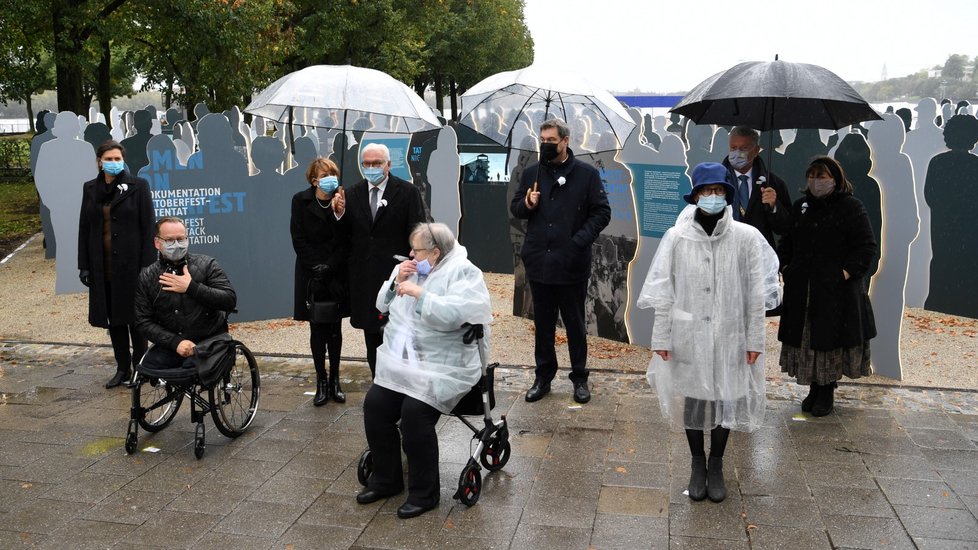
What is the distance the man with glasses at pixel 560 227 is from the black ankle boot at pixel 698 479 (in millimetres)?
1810

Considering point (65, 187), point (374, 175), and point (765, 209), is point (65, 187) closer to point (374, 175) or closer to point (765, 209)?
point (374, 175)

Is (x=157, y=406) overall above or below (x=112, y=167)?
below

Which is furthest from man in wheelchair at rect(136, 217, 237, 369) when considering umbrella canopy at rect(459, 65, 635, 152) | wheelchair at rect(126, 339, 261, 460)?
umbrella canopy at rect(459, 65, 635, 152)

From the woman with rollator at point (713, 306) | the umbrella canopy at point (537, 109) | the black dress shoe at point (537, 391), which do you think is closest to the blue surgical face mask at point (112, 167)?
the umbrella canopy at point (537, 109)

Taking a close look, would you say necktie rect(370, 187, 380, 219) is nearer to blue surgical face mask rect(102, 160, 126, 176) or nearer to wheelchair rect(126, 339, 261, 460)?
wheelchair rect(126, 339, 261, 460)

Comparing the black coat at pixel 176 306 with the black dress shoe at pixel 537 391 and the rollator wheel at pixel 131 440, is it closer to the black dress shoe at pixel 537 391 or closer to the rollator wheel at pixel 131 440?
the rollator wheel at pixel 131 440

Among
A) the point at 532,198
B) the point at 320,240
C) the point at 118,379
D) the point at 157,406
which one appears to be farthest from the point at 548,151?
the point at 118,379

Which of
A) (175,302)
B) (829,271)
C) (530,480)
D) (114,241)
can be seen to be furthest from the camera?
(114,241)

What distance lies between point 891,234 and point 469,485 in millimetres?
4261

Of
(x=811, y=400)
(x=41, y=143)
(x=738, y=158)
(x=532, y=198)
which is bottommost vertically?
(x=811, y=400)

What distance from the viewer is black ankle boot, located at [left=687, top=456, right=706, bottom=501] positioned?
4.95 metres

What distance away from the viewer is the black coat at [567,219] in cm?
656

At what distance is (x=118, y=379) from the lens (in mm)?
7348

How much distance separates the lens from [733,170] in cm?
651
